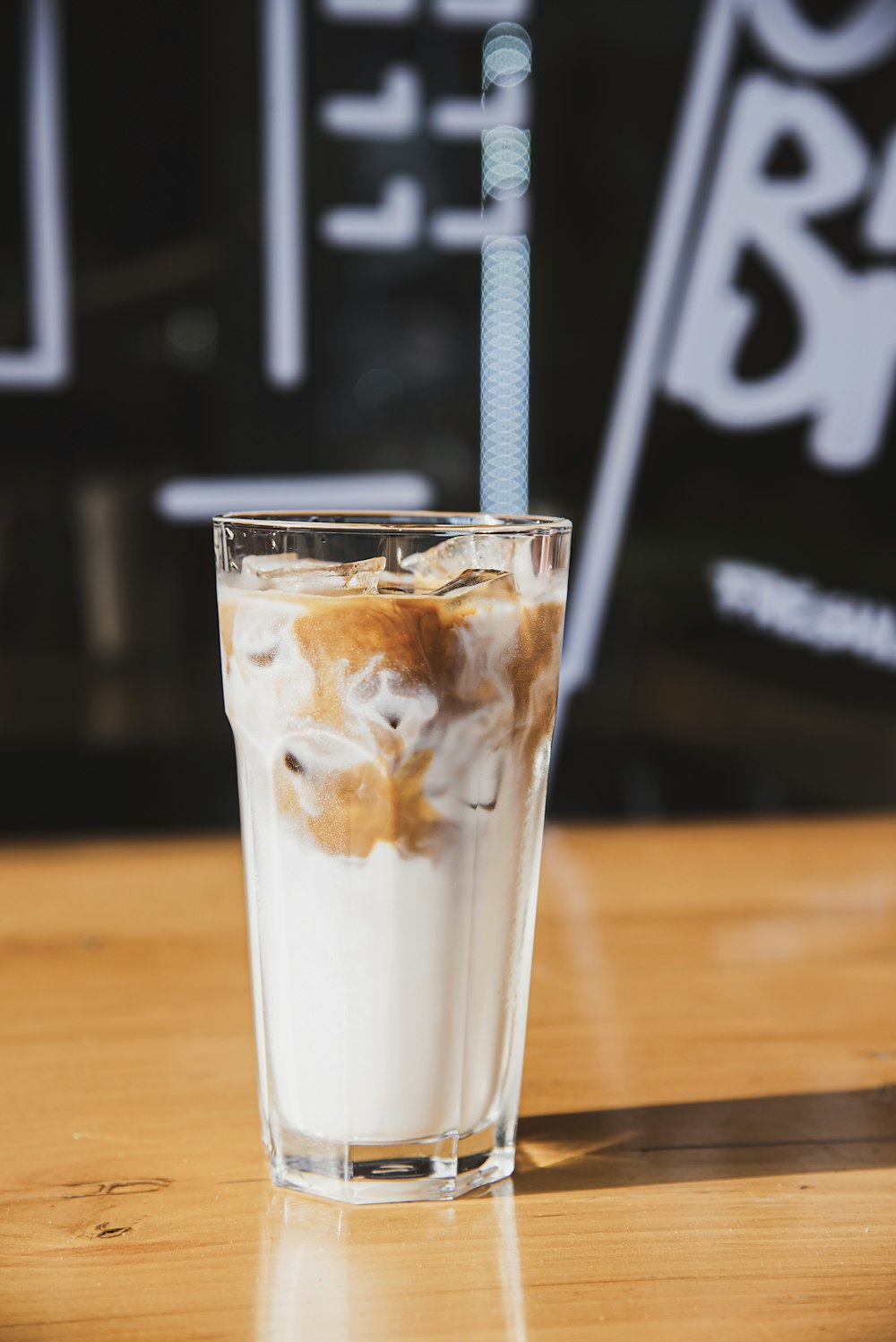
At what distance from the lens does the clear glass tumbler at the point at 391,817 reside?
668 millimetres

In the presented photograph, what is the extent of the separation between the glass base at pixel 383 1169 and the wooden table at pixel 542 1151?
0.04 feet

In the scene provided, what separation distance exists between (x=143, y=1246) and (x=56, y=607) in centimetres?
133

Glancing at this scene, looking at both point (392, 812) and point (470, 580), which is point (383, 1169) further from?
point (470, 580)

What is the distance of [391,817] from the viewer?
678 millimetres

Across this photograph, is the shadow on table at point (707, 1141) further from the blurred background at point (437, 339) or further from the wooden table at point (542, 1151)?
the blurred background at point (437, 339)

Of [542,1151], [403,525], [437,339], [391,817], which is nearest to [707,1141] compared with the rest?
[542,1151]

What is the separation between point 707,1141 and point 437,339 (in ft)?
4.37

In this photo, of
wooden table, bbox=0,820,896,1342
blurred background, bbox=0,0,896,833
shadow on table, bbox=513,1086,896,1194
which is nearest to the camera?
wooden table, bbox=0,820,896,1342

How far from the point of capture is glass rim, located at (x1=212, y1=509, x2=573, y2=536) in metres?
0.68

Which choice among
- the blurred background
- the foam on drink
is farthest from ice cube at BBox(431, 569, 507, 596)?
the blurred background

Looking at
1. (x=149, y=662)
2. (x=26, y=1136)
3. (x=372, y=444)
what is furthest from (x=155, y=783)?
(x=26, y=1136)

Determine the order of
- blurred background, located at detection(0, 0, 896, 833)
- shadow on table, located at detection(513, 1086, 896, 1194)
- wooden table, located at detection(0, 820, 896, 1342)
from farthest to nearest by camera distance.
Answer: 1. blurred background, located at detection(0, 0, 896, 833)
2. shadow on table, located at detection(513, 1086, 896, 1194)
3. wooden table, located at detection(0, 820, 896, 1342)

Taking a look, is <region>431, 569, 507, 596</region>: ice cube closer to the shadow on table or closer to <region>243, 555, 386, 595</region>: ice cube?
<region>243, 555, 386, 595</region>: ice cube

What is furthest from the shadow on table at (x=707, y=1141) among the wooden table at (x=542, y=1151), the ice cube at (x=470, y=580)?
the ice cube at (x=470, y=580)
